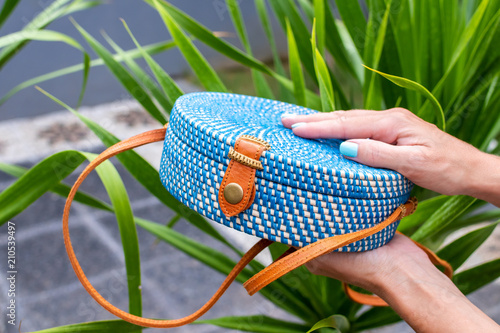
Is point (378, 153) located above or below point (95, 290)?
above

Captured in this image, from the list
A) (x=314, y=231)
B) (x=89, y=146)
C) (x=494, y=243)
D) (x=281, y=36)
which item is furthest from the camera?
(x=281, y=36)

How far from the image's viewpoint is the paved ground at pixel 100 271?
1.58m

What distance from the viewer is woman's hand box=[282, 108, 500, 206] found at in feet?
1.94

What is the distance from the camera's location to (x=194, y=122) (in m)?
0.59

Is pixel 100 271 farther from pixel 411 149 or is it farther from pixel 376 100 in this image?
pixel 411 149

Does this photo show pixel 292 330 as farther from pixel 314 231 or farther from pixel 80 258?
pixel 80 258

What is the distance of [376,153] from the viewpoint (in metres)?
0.59

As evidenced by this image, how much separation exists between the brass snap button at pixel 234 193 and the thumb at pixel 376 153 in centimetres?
14

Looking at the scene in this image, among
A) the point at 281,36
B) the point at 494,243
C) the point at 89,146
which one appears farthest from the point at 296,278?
the point at 281,36

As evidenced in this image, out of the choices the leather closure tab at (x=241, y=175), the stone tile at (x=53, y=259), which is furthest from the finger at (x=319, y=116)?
the stone tile at (x=53, y=259)

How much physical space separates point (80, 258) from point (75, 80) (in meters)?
1.39

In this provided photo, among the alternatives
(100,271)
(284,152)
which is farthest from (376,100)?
(100,271)

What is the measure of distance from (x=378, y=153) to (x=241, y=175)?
0.51ft

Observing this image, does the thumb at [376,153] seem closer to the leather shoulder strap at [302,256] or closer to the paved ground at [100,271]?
the leather shoulder strap at [302,256]
